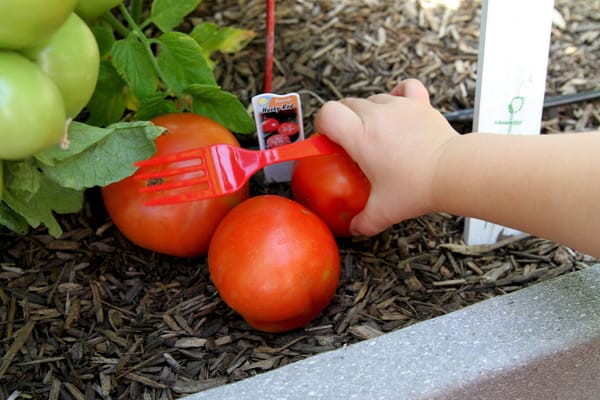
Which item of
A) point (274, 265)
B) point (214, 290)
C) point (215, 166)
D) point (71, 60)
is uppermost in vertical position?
point (71, 60)

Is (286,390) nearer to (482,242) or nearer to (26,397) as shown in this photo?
(26,397)

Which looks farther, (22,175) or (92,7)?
(92,7)

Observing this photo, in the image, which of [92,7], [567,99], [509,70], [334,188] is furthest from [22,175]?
[567,99]

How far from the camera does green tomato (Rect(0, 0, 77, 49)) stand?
75 cm

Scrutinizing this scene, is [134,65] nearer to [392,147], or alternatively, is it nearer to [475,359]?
[392,147]

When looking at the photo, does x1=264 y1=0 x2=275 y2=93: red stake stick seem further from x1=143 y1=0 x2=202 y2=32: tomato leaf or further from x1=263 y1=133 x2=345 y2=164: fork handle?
x1=263 y1=133 x2=345 y2=164: fork handle

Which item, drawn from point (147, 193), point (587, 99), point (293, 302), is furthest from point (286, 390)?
point (587, 99)

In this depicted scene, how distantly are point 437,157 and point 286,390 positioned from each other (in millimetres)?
454

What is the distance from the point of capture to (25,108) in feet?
2.54

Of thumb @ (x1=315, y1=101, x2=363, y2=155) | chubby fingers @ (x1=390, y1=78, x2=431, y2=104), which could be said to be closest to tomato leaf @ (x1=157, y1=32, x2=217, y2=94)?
thumb @ (x1=315, y1=101, x2=363, y2=155)

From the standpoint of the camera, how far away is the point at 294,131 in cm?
137

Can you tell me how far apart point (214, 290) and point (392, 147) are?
0.41 m

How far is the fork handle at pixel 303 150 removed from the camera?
46.5 inches

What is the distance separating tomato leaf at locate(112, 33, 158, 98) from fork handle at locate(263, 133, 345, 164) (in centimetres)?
26
